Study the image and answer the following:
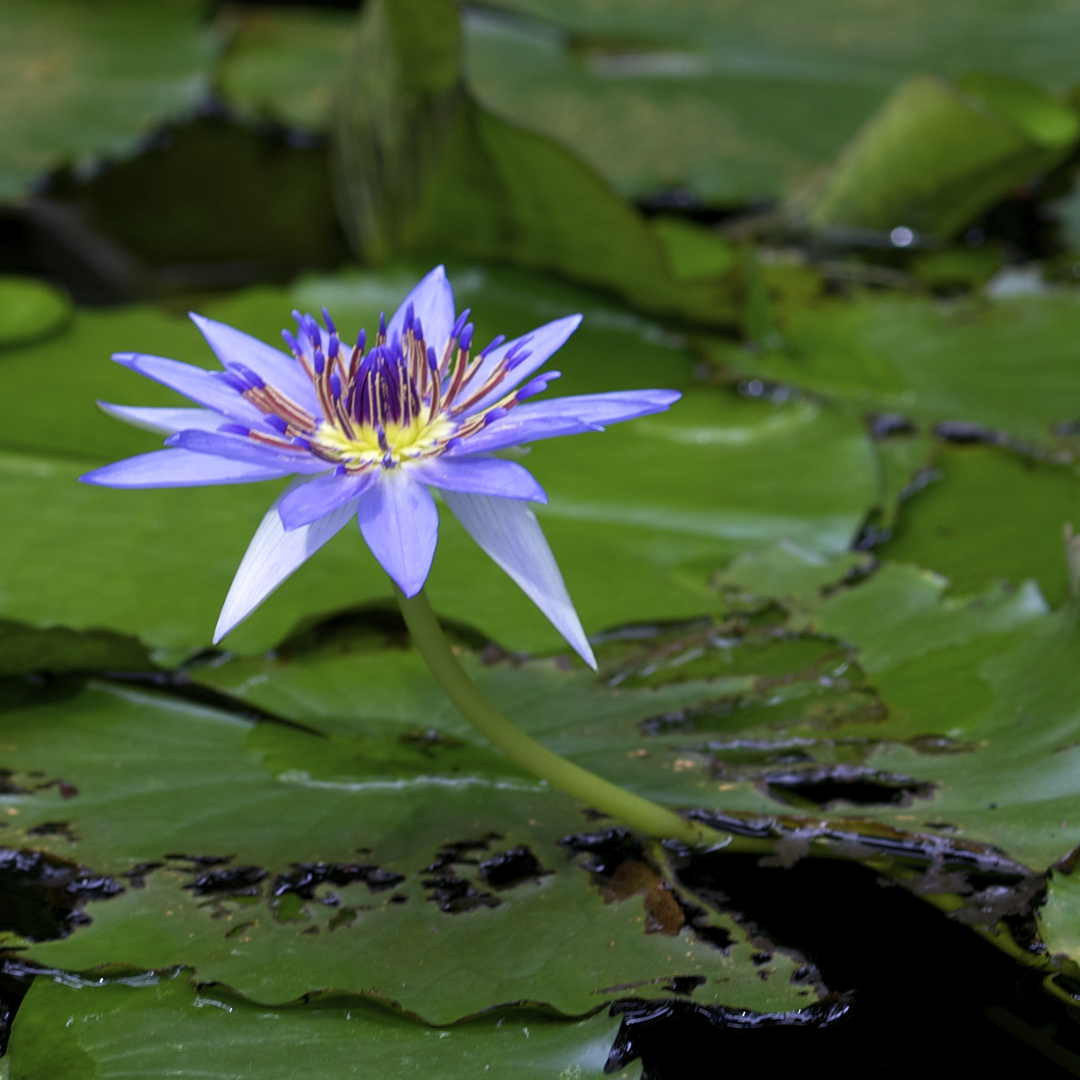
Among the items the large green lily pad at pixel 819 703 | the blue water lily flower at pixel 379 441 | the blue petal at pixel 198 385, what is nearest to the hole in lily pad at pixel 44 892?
the large green lily pad at pixel 819 703

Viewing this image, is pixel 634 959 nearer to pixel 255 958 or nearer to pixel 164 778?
pixel 255 958

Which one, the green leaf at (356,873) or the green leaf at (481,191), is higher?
the green leaf at (481,191)

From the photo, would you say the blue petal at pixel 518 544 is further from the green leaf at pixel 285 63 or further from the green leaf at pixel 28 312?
the green leaf at pixel 285 63

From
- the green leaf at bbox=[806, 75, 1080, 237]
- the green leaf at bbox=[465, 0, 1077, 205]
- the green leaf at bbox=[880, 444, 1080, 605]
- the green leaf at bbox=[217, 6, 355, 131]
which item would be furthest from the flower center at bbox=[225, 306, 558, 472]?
the green leaf at bbox=[217, 6, 355, 131]

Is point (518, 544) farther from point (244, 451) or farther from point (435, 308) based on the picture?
point (435, 308)

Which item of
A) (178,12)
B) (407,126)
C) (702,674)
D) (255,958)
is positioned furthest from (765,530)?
(178,12)

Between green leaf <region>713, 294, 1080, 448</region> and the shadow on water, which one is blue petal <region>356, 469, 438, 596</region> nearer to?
the shadow on water

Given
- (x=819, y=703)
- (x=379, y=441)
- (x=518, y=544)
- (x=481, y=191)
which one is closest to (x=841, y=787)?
(x=819, y=703)
